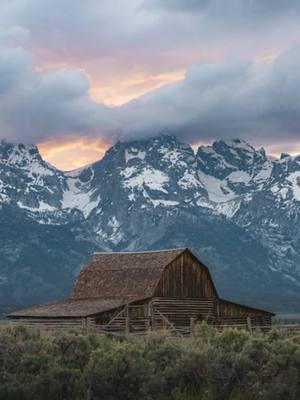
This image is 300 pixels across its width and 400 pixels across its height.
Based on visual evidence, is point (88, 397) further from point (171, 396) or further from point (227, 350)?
point (227, 350)

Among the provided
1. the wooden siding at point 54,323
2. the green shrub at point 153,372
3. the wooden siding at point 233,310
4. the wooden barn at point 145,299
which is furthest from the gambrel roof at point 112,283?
the green shrub at point 153,372

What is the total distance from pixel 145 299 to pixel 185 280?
15.9 feet

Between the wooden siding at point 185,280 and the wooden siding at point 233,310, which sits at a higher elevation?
the wooden siding at point 185,280

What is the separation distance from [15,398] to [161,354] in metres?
6.28

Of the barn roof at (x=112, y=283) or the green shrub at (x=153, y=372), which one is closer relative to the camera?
the green shrub at (x=153, y=372)

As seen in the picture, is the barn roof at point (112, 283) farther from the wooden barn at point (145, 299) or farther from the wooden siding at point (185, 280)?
the wooden siding at point (185, 280)

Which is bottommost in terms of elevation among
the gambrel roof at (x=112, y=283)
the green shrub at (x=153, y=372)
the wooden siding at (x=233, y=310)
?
the green shrub at (x=153, y=372)

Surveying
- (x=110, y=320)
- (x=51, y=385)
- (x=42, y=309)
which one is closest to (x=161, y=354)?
(x=51, y=385)

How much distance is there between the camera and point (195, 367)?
39969mm

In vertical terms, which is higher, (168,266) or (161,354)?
(168,266)

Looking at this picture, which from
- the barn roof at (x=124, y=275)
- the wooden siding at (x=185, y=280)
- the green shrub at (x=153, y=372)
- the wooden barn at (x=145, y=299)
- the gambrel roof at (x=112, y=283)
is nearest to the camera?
the green shrub at (x=153, y=372)

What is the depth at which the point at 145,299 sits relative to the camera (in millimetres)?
68000

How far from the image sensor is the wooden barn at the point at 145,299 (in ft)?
215

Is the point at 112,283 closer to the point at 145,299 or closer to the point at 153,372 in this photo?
the point at 145,299
